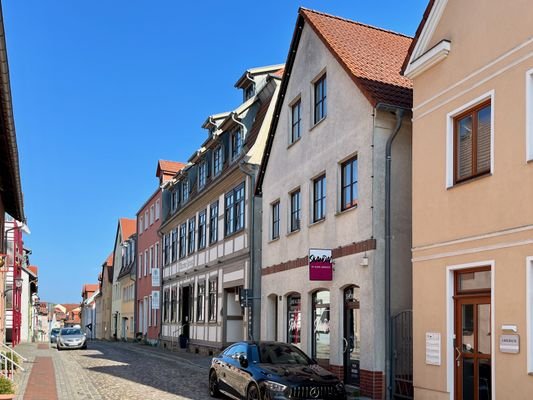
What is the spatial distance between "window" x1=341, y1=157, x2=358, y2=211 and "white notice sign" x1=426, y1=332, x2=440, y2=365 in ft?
14.8

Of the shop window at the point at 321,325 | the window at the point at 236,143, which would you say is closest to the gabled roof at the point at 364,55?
the window at the point at 236,143

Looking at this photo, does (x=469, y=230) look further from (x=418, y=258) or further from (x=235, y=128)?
(x=235, y=128)

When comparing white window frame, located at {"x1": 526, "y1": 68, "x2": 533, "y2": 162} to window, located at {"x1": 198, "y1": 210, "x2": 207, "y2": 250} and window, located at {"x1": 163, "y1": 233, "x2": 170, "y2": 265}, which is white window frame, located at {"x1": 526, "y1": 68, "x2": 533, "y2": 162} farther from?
window, located at {"x1": 163, "y1": 233, "x2": 170, "y2": 265}

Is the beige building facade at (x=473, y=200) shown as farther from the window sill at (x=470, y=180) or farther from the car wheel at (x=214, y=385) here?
the car wheel at (x=214, y=385)

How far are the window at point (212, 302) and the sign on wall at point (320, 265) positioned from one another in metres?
12.6

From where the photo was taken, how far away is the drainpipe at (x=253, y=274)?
23.6 m

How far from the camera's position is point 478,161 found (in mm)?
11859

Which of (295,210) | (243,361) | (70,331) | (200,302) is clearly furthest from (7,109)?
(70,331)

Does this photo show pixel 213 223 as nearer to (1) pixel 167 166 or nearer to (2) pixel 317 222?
(2) pixel 317 222

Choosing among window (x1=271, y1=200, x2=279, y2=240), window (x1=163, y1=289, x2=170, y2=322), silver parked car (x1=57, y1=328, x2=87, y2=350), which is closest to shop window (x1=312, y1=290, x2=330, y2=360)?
window (x1=271, y1=200, x2=279, y2=240)

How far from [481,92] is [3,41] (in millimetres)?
7531

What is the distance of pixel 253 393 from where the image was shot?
13.1 meters

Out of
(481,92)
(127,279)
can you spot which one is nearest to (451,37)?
(481,92)

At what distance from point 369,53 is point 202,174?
16.2m
